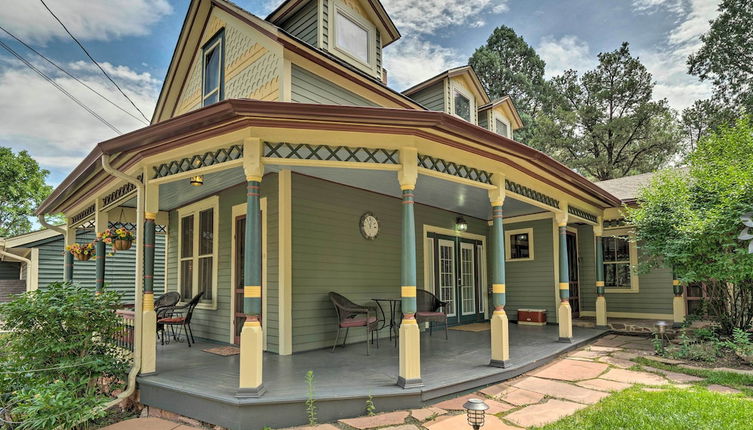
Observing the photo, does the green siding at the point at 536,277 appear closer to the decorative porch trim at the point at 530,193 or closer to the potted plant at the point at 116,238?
the decorative porch trim at the point at 530,193

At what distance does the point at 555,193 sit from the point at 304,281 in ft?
13.5

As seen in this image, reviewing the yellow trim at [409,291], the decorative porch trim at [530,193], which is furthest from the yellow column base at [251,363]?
the decorative porch trim at [530,193]

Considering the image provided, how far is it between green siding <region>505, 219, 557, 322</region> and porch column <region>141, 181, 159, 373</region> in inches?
281

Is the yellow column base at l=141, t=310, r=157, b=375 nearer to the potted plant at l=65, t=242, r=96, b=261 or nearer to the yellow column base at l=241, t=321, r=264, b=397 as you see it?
the yellow column base at l=241, t=321, r=264, b=397

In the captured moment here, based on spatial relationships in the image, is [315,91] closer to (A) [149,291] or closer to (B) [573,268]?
(A) [149,291]

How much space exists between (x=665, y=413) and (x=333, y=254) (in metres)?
4.01

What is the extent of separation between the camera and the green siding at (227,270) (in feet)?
17.1

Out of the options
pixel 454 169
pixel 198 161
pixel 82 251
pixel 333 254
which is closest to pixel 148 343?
pixel 198 161

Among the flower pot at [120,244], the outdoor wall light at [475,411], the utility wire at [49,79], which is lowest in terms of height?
the outdoor wall light at [475,411]

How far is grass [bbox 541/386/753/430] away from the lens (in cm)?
300

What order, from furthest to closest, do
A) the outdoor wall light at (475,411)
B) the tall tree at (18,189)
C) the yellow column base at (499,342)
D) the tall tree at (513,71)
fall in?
the tall tree at (513,71), the tall tree at (18,189), the yellow column base at (499,342), the outdoor wall light at (475,411)

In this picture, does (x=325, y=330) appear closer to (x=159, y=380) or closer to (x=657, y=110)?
(x=159, y=380)

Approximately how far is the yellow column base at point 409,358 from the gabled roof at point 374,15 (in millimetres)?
5600

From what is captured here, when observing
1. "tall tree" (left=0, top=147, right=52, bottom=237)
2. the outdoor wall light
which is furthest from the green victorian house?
"tall tree" (left=0, top=147, right=52, bottom=237)
